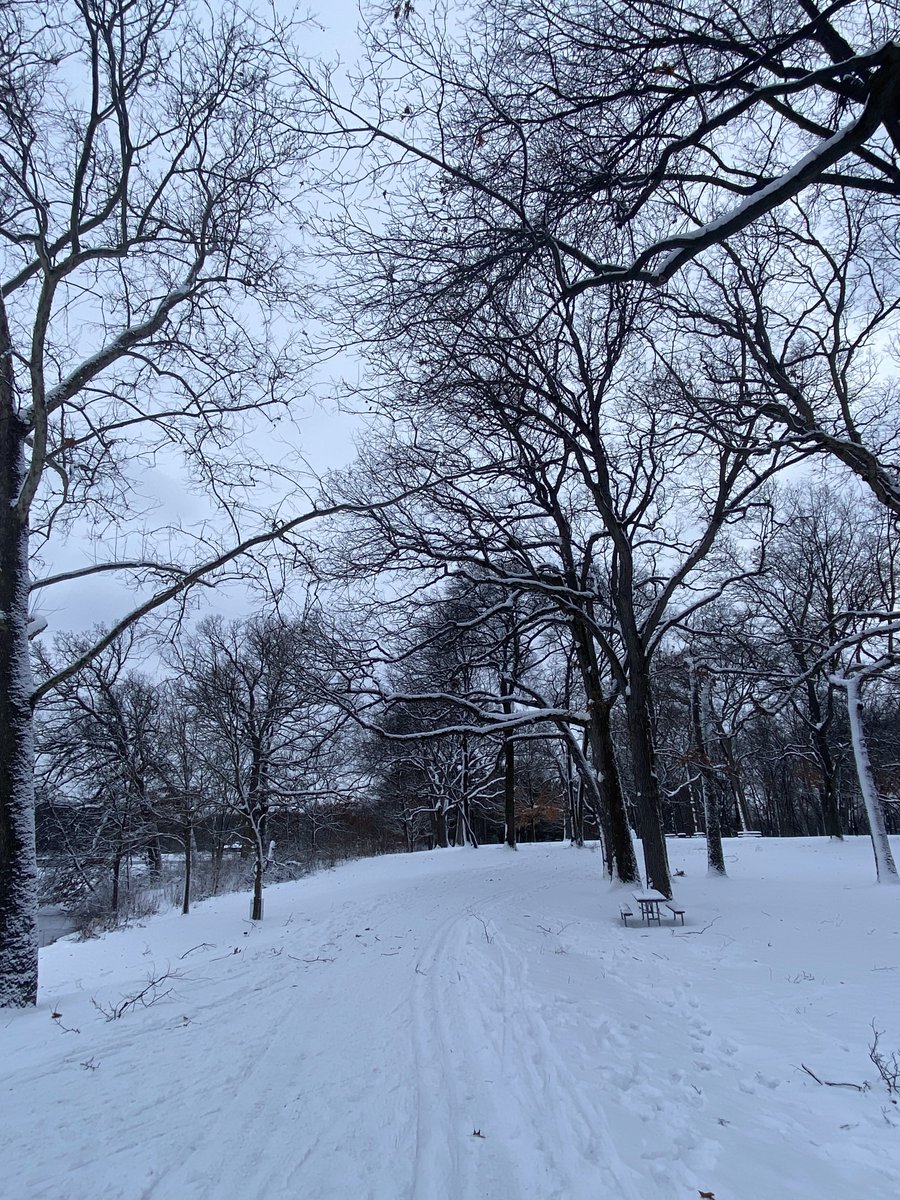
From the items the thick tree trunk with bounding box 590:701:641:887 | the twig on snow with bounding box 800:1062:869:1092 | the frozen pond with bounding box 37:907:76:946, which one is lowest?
the frozen pond with bounding box 37:907:76:946

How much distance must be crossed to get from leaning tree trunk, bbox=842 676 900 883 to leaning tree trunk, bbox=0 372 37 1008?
1612 centimetres

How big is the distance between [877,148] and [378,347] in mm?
4669

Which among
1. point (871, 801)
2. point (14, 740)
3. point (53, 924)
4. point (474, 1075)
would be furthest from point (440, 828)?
point (474, 1075)

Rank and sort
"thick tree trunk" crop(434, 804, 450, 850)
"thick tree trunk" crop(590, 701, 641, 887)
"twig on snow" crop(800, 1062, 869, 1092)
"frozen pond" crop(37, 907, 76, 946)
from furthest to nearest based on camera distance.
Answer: "thick tree trunk" crop(434, 804, 450, 850)
"frozen pond" crop(37, 907, 76, 946)
"thick tree trunk" crop(590, 701, 641, 887)
"twig on snow" crop(800, 1062, 869, 1092)

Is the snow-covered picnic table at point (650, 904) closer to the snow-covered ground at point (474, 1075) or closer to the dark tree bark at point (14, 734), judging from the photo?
the snow-covered ground at point (474, 1075)

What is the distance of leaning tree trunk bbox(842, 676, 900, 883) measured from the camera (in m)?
14.1

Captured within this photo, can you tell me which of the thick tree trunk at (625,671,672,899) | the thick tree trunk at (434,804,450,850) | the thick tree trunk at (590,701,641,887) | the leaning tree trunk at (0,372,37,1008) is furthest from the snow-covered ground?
the thick tree trunk at (434,804,450,850)

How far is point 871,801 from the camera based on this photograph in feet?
48.2

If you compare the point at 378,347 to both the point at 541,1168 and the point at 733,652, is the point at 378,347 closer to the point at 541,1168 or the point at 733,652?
the point at 541,1168

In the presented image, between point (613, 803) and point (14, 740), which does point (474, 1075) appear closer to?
point (14, 740)

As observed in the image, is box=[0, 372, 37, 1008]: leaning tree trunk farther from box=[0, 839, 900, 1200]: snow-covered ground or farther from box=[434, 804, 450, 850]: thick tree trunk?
box=[434, 804, 450, 850]: thick tree trunk

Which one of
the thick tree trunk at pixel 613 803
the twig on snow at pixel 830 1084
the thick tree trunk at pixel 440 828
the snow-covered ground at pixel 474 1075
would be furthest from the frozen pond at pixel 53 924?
the twig on snow at pixel 830 1084

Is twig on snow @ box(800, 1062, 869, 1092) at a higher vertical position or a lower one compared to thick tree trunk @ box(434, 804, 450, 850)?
higher

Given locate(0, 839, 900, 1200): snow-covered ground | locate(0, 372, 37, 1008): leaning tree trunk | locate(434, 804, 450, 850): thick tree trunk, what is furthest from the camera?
locate(434, 804, 450, 850): thick tree trunk
